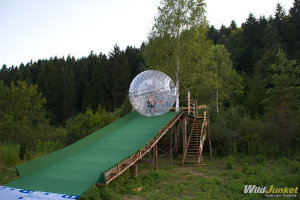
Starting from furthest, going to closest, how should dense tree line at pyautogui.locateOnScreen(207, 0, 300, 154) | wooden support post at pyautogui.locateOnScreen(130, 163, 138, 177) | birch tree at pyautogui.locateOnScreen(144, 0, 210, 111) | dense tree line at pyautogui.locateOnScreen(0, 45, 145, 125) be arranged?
dense tree line at pyautogui.locateOnScreen(0, 45, 145, 125)
dense tree line at pyautogui.locateOnScreen(207, 0, 300, 154)
birch tree at pyautogui.locateOnScreen(144, 0, 210, 111)
wooden support post at pyautogui.locateOnScreen(130, 163, 138, 177)

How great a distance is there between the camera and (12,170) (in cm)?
902

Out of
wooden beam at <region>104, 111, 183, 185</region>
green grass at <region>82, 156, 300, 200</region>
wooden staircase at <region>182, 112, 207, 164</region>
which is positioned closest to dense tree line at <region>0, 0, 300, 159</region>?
wooden staircase at <region>182, 112, 207, 164</region>

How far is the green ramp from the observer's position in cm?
613

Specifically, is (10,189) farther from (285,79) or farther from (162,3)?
(285,79)

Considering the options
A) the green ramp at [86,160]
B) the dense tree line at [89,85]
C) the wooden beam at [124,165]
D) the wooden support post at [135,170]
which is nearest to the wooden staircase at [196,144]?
the green ramp at [86,160]

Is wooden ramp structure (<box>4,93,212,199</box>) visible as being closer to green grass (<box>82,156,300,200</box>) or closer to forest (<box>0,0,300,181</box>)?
green grass (<box>82,156,300,200</box>)

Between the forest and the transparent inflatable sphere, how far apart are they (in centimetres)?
314

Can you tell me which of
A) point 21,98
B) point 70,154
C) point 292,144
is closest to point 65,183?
point 70,154

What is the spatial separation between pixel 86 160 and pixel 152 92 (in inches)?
154

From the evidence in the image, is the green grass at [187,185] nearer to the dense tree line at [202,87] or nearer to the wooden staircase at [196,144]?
the wooden staircase at [196,144]

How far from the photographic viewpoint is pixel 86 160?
7422 millimetres

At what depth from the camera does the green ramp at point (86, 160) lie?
20.1ft

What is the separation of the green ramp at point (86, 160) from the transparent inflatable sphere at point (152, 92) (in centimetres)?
57

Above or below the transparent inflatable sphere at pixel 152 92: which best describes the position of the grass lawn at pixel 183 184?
below
